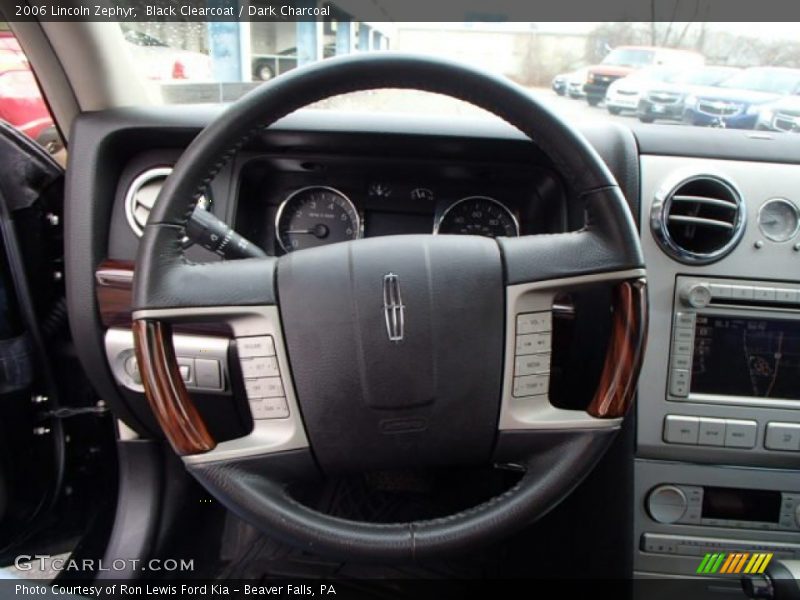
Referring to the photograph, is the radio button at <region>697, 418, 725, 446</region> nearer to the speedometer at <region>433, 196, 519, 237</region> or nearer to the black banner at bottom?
the black banner at bottom

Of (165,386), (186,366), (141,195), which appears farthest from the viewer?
(141,195)

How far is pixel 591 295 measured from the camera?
125 centimetres

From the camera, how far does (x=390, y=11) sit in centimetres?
128

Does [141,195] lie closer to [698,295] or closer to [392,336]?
[392,336]

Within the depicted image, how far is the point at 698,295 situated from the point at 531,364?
0.51 m

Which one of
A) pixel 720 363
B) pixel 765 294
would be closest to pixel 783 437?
pixel 720 363

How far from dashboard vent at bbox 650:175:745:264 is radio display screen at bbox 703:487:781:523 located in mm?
541

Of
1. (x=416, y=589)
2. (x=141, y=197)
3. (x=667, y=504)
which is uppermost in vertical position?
(x=141, y=197)

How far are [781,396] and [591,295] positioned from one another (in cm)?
48

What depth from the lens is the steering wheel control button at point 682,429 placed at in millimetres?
1323

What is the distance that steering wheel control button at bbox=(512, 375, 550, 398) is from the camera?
3.16 feet

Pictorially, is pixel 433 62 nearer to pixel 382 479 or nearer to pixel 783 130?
pixel 783 130

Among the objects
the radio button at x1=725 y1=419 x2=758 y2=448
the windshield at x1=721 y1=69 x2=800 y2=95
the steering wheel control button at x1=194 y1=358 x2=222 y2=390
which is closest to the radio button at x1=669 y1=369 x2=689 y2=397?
the radio button at x1=725 y1=419 x2=758 y2=448

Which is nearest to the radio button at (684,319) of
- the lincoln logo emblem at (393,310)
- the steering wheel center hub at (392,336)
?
the steering wheel center hub at (392,336)
